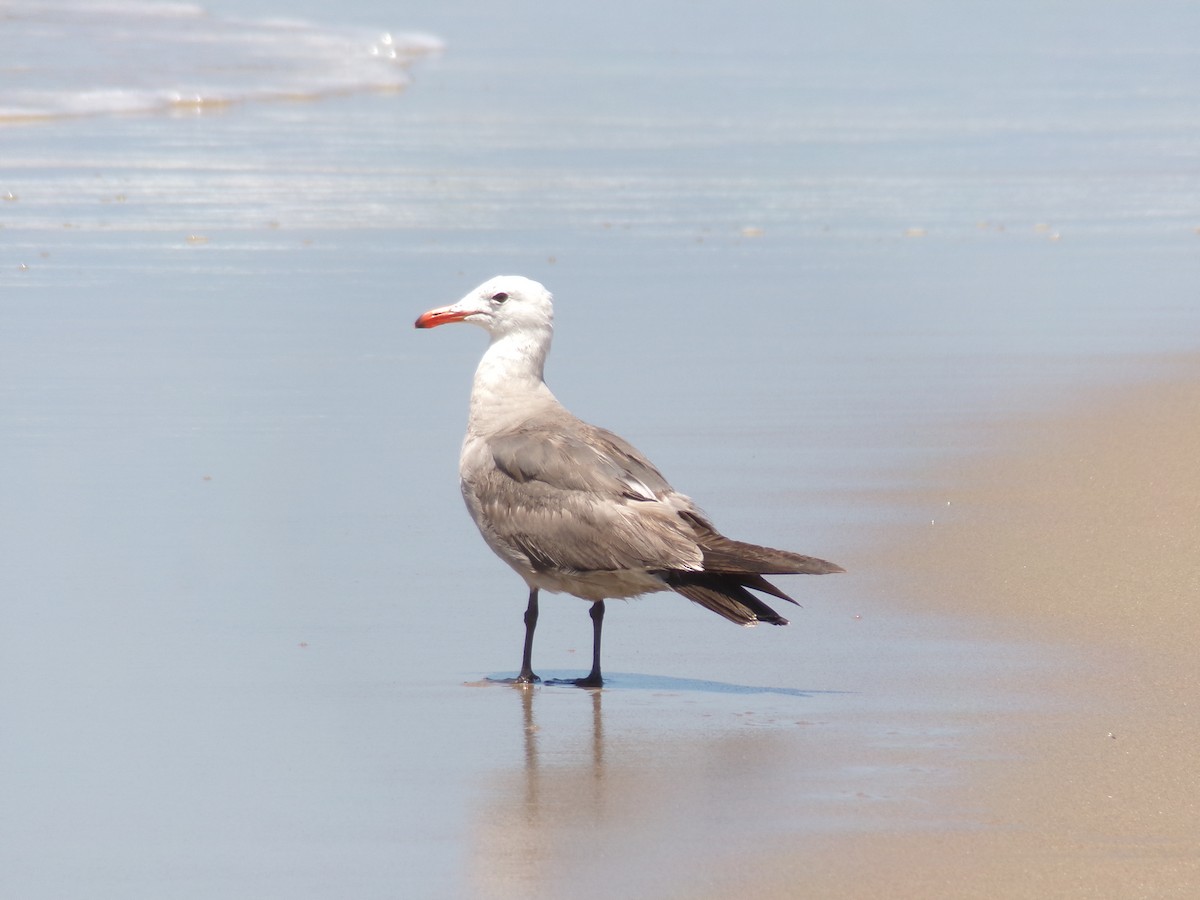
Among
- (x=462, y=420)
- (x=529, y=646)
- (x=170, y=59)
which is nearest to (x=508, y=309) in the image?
(x=529, y=646)

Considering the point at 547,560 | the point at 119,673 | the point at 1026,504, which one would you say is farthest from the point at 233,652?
the point at 1026,504

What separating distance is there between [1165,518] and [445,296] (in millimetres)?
A: 4591

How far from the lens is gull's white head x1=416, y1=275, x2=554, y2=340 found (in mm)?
6238

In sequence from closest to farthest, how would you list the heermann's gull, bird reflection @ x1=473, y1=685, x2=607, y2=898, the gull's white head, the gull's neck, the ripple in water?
1. bird reflection @ x1=473, y1=685, x2=607, y2=898
2. the heermann's gull
3. the gull's neck
4. the gull's white head
5. the ripple in water

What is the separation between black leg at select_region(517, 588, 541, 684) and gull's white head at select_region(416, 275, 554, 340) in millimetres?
874

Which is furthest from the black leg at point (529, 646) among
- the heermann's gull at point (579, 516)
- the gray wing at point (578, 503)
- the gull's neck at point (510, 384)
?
the gull's neck at point (510, 384)

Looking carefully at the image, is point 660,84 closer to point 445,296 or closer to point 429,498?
point 445,296

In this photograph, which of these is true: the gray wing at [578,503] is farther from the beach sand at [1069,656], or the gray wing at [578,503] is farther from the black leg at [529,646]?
the beach sand at [1069,656]

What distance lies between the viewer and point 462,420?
8.10 m

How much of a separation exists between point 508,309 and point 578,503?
0.86m

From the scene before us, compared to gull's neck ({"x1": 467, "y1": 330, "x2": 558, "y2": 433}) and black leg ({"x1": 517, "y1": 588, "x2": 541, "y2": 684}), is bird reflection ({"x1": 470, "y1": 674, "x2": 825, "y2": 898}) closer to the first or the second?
black leg ({"x1": 517, "y1": 588, "x2": 541, "y2": 684})

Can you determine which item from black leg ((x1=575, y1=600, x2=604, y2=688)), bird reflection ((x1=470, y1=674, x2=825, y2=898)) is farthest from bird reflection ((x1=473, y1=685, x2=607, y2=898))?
black leg ((x1=575, y1=600, x2=604, y2=688))

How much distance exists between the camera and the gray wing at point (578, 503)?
545cm

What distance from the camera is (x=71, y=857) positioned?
162 inches
